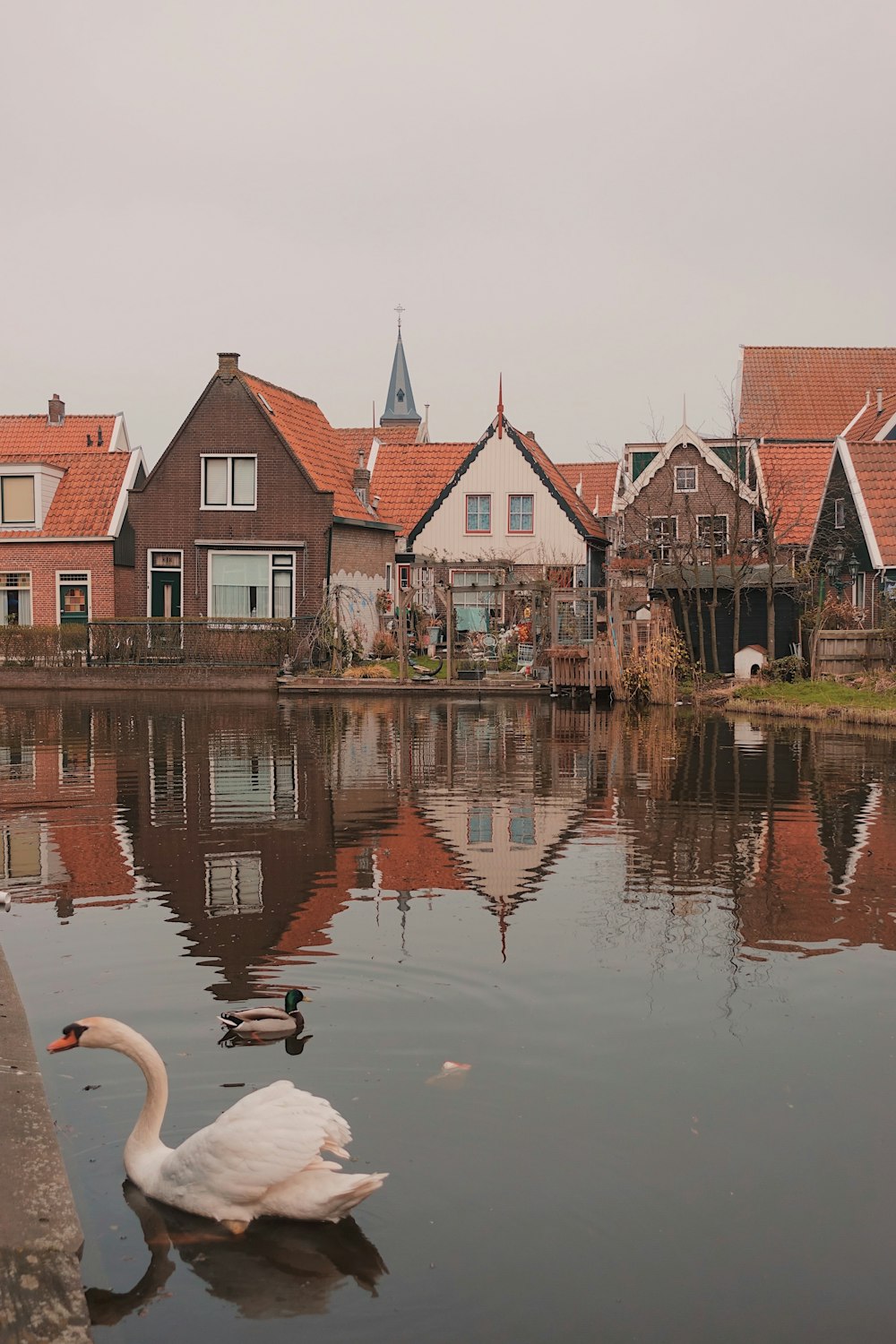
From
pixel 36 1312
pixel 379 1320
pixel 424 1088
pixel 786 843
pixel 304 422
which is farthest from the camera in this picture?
pixel 304 422

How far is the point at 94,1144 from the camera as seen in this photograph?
6156mm

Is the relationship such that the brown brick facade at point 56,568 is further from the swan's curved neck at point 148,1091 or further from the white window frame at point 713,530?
the swan's curved neck at point 148,1091

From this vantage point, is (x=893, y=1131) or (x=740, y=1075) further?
(x=740, y=1075)

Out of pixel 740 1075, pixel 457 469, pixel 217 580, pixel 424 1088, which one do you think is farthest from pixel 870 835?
pixel 457 469

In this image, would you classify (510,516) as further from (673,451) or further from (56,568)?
(56,568)

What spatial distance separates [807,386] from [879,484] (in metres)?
22.3

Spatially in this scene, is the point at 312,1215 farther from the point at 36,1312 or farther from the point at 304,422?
the point at 304,422

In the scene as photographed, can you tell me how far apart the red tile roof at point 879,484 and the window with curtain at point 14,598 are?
26.8 meters

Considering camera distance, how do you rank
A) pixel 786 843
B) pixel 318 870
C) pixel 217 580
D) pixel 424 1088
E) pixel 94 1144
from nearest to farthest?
pixel 94 1144
pixel 424 1088
pixel 318 870
pixel 786 843
pixel 217 580

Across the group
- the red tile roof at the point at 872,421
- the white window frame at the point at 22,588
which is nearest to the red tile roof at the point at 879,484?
the red tile roof at the point at 872,421

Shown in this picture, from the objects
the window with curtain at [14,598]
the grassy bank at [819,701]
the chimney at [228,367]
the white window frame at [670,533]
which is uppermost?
the chimney at [228,367]

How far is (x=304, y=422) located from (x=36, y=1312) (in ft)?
147

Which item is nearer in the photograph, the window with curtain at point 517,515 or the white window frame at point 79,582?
the white window frame at point 79,582

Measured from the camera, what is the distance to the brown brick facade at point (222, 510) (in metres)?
44.0
